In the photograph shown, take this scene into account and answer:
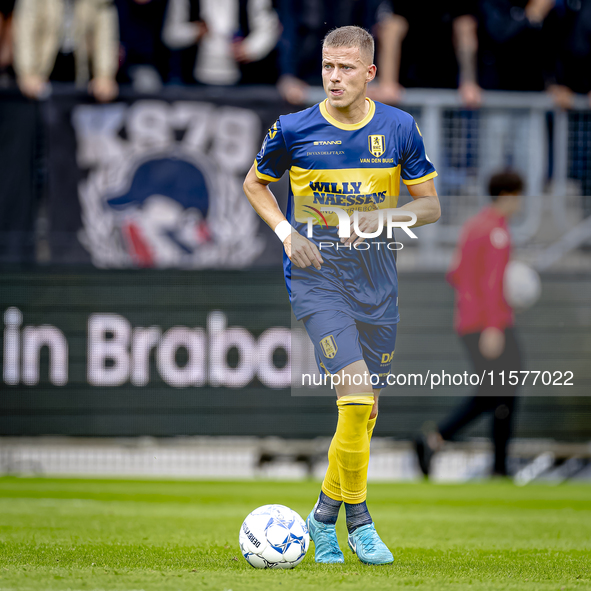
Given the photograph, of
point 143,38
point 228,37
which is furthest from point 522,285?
point 143,38

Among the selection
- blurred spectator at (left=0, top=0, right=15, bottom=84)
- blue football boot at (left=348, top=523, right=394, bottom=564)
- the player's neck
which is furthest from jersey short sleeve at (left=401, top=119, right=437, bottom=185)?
blurred spectator at (left=0, top=0, right=15, bottom=84)

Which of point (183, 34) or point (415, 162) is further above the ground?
point (183, 34)

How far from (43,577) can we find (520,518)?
4068 millimetres

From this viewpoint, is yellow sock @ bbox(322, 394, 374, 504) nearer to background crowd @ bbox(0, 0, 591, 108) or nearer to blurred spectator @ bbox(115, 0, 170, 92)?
background crowd @ bbox(0, 0, 591, 108)

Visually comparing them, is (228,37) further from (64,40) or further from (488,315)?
(488,315)

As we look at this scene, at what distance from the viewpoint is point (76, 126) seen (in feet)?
31.9

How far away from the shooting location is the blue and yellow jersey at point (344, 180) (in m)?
4.57

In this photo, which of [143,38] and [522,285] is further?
[143,38]

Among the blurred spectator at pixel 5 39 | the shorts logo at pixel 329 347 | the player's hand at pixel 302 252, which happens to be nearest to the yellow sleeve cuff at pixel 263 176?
the player's hand at pixel 302 252

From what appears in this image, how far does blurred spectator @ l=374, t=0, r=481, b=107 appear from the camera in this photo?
9.92m

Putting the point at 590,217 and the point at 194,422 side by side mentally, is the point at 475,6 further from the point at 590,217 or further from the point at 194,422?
the point at 194,422

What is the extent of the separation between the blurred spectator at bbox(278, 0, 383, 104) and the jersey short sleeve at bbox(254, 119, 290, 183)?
5.11 m

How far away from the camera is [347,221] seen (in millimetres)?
4570

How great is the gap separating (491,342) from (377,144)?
461 centimetres
